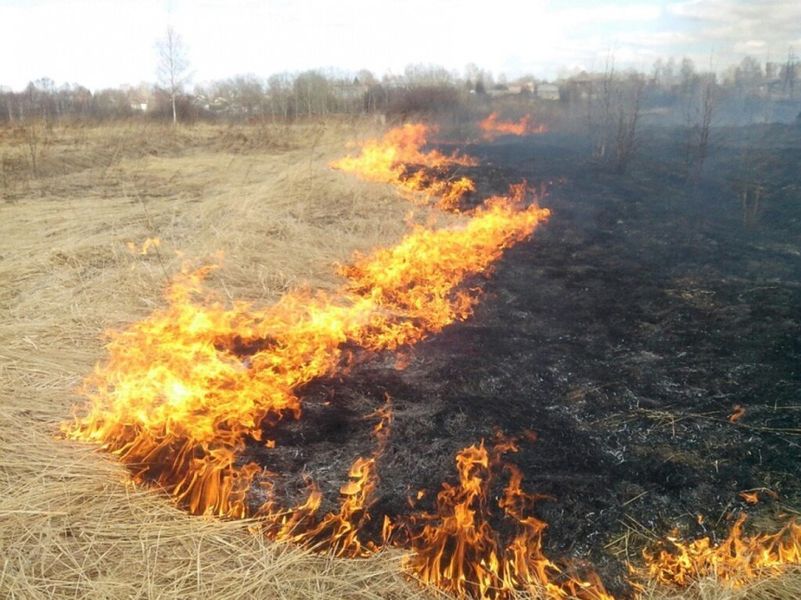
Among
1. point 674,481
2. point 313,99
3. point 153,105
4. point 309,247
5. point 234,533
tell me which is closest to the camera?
point 234,533

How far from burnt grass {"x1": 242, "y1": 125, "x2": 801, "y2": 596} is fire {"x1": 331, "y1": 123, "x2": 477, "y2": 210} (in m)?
2.82

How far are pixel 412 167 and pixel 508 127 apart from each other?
1185cm

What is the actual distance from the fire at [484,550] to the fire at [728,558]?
1.02 feet

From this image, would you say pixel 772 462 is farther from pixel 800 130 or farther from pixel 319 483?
pixel 800 130

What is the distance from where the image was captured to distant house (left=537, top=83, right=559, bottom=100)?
2716cm

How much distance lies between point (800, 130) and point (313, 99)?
18537 millimetres

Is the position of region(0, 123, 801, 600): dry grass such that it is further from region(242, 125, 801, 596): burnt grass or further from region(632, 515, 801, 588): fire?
region(242, 125, 801, 596): burnt grass

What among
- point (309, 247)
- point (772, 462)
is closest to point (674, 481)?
point (772, 462)

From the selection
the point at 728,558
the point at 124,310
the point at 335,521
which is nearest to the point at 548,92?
the point at 124,310

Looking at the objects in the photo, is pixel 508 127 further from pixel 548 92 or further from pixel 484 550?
pixel 484 550

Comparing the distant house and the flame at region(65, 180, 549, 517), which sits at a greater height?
the distant house

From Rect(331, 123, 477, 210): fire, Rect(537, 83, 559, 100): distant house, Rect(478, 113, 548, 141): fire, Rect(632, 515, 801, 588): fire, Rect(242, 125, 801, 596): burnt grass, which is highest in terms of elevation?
Rect(537, 83, 559, 100): distant house

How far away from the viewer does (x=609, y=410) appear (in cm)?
357

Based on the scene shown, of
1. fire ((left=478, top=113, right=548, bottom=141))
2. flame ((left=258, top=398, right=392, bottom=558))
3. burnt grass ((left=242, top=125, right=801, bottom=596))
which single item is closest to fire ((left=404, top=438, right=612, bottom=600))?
burnt grass ((left=242, top=125, right=801, bottom=596))
